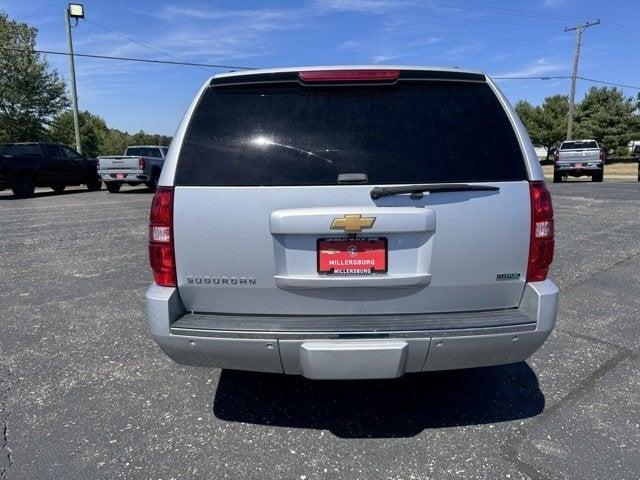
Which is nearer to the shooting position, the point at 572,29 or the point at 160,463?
the point at 160,463

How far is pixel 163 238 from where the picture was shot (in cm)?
256

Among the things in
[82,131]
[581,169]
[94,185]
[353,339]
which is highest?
[82,131]

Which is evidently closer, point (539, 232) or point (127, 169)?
point (539, 232)

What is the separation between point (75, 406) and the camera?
311 centimetres

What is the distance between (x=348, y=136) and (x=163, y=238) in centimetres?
109

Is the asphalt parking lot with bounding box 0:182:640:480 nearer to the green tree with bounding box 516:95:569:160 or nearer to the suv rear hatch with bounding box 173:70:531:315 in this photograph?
the suv rear hatch with bounding box 173:70:531:315

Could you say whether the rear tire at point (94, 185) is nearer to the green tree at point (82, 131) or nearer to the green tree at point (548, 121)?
the green tree at point (82, 131)

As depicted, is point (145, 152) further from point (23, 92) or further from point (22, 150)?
point (23, 92)

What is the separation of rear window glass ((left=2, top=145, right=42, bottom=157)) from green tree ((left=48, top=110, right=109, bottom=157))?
63.0ft

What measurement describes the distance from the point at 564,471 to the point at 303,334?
4.73ft

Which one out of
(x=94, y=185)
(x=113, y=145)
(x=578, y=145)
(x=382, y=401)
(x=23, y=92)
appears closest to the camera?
(x=382, y=401)

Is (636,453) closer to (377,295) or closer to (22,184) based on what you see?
(377,295)

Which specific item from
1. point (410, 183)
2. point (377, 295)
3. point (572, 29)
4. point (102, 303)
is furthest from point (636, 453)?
point (572, 29)

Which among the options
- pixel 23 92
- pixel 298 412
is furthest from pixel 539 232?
pixel 23 92
